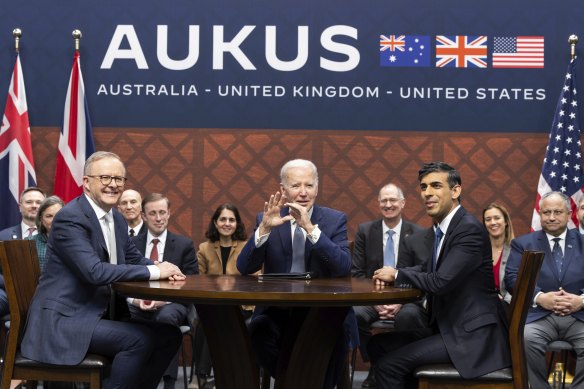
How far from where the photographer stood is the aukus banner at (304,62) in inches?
295

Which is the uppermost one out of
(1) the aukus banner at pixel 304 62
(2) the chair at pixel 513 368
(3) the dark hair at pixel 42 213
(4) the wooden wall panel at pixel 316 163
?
(1) the aukus banner at pixel 304 62

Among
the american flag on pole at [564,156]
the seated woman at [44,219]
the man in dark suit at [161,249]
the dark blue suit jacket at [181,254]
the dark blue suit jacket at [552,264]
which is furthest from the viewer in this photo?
the american flag on pole at [564,156]

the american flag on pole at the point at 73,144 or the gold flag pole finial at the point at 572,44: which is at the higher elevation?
the gold flag pole finial at the point at 572,44

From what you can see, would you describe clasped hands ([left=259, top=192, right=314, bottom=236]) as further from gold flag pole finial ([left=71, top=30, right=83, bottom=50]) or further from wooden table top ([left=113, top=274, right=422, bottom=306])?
gold flag pole finial ([left=71, top=30, right=83, bottom=50])

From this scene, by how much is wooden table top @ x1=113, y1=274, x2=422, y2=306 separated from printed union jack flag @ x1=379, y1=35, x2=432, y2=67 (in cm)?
391

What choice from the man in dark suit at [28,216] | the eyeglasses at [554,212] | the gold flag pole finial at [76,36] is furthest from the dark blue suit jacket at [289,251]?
the gold flag pole finial at [76,36]

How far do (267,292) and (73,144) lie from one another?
174 inches

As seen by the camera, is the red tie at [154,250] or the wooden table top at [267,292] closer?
the wooden table top at [267,292]

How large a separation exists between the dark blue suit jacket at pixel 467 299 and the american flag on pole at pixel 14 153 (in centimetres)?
443

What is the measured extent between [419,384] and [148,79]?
15.2 ft

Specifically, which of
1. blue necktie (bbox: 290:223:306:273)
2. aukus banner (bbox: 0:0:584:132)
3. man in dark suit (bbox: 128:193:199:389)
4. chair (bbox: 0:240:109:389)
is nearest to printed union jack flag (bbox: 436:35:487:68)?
aukus banner (bbox: 0:0:584:132)

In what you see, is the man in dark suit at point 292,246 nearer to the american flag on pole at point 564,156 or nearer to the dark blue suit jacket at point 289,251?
the dark blue suit jacket at point 289,251

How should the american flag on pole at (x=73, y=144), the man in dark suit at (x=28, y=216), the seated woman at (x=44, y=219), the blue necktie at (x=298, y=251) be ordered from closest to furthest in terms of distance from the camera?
→ the blue necktie at (x=298, y=251) < the seated woman at (x=44, y=219) < the man in dark suit at (x=28, y=216) < the american flag on pole at (x=73, y=144)

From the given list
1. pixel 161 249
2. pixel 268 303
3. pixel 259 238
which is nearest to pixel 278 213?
pixel 259 238
